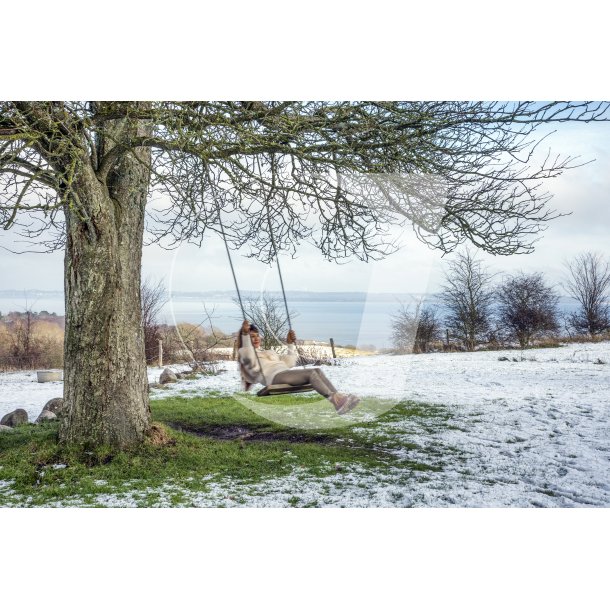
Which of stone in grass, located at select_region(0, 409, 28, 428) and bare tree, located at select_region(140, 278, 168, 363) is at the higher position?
bare tree, located at select_region(140, 278, 168, 363)

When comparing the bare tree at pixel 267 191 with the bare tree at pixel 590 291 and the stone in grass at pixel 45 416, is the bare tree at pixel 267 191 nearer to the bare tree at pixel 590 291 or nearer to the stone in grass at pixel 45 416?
the bare tree at pixel 590 291

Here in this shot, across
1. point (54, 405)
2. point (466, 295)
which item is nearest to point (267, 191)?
point (466, 295)

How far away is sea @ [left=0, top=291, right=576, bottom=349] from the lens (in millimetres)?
3234

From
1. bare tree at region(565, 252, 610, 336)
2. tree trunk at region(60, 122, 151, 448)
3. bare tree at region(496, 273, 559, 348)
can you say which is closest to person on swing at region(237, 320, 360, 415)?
tree trunk at region(60, 122, 151, 448)

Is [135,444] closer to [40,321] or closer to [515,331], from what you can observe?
[40,321]

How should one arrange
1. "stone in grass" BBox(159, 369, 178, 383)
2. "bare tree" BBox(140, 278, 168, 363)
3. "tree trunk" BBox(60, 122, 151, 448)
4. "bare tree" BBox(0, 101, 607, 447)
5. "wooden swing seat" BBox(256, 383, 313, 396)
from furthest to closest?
1. "stone in grass" BBox(159, 369, 178, 383)
2. "bare tree" BBox(140, 278, 168, 363)
3. "tree trunk" BBox(60, 122, 151, 448)
4. "bare tree" BBox(0, 101, 607, 447)
5. "wooden swing seat" BBox(256, 383, 313, 396)

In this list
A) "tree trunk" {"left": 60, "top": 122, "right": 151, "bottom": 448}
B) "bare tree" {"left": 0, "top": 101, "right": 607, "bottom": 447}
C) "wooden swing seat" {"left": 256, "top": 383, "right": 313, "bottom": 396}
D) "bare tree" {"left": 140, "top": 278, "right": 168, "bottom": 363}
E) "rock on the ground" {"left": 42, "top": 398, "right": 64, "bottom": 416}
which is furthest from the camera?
"rock on the ground" {"left": 42, "top": 398, "right": 64, "bottom": 416}

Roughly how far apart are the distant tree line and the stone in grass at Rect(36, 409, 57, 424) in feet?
9.09

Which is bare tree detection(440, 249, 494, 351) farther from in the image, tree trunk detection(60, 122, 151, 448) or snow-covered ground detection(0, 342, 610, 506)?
tree trunk detection(60, 122, 151, 448)

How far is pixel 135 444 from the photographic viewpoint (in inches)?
141

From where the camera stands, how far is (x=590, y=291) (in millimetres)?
3404
